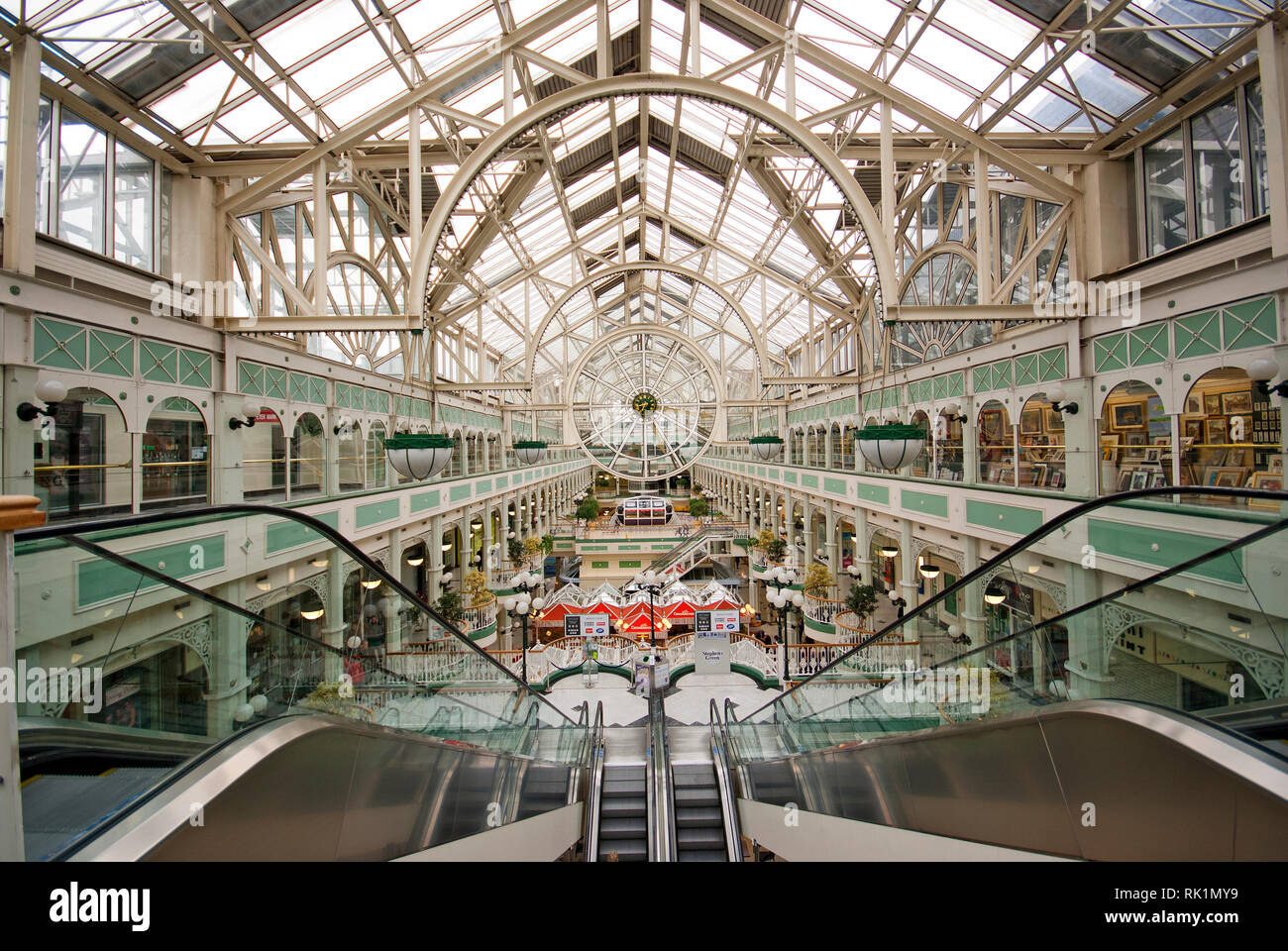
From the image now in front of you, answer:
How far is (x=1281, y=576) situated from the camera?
2518mm

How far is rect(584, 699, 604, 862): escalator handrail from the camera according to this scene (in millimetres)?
8320

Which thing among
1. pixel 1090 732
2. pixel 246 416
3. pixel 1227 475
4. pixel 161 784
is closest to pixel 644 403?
pixel 246 416

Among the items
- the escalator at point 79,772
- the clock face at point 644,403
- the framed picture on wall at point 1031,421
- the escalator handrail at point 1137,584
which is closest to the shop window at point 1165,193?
the framed picture on wall at point 1031,421

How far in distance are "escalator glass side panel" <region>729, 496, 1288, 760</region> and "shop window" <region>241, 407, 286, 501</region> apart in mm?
10924

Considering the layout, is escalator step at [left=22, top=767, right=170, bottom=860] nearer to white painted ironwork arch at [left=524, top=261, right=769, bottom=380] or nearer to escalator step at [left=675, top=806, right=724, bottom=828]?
escalator step at [left=675, top=806, right=724, bottom=828]

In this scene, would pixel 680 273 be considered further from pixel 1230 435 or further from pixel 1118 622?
pixel 1118 622

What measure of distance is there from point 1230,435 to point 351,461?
1706cm

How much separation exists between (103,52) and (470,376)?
1633cm

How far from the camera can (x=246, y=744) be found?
8.71ft

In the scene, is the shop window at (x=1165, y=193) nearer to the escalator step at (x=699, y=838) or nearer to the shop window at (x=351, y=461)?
the escalator step at (x=699, y=838)

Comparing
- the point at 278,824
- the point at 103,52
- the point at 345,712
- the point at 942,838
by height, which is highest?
the point at 103,52

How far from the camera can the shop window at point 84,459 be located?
7.00 meters

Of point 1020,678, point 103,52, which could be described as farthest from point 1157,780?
point 103,52
